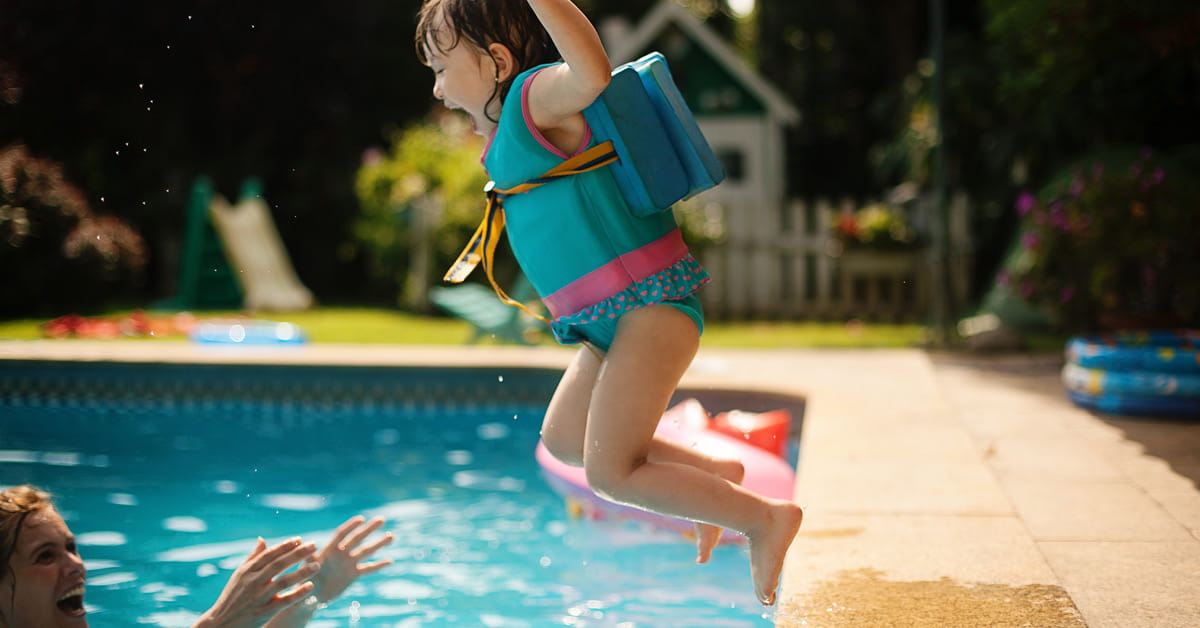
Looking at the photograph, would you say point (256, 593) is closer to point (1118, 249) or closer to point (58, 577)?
point (58, 577)

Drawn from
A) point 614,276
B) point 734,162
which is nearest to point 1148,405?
point 614,276

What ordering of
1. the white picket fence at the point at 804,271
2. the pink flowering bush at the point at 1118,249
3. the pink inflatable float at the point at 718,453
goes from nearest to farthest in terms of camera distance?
the pink inflatable float at the point at 718,453, the pink flowering bush at the point at 1118,249, the white picket fence at the point at 804,271

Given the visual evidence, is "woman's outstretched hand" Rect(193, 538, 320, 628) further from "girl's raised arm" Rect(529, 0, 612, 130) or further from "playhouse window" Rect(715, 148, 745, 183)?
"playhouse window" Rect(715, 148, 745, 183)

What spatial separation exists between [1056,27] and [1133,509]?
160 inches

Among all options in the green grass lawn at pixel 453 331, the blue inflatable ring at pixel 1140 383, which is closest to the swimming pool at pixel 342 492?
the green grass lawn at pixel 453 331

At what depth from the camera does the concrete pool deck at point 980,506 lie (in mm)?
2230

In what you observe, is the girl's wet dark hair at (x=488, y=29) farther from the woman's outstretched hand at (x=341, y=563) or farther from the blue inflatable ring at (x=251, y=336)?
the blue inflatable ring at (x=251, y=336)

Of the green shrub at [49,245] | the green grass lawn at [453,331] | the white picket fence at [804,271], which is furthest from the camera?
the white picket fence at [804,271]

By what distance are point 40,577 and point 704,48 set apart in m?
11.8

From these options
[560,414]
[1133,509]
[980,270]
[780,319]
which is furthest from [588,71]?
[980,270]

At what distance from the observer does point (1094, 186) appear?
7160 millimetres

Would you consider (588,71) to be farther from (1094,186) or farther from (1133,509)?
(1094,186)

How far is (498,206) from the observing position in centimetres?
233

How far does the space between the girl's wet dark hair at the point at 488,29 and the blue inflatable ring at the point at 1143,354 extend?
12.4 feet
